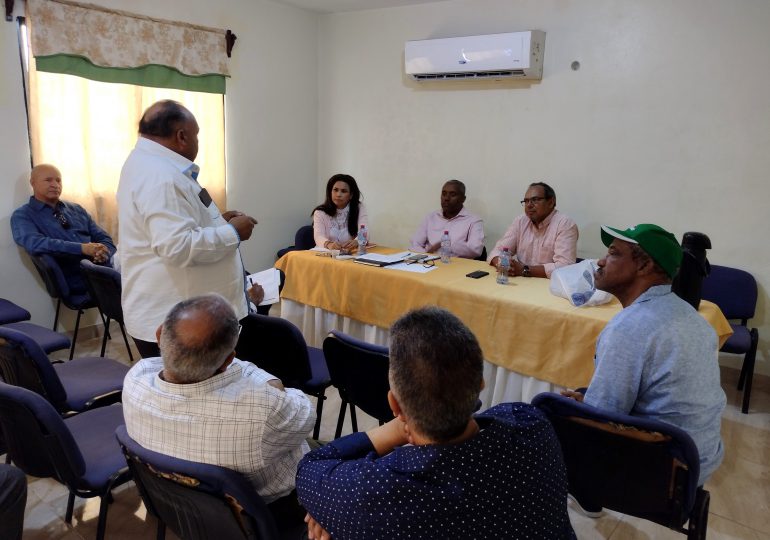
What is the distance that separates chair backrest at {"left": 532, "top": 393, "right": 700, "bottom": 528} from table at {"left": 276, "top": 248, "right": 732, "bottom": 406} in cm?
91

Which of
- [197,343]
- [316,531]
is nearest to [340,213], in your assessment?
[197,343]

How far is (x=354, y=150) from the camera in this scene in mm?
5258

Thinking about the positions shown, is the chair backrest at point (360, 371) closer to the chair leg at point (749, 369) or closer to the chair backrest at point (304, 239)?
the chair leg at point (749, 369)

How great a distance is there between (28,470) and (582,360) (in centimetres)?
212

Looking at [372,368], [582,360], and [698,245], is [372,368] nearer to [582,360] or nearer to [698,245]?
[582,360]

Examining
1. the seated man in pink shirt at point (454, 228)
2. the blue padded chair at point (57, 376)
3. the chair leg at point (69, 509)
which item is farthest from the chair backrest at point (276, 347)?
the seated man in pink shirt at point (454, 228)

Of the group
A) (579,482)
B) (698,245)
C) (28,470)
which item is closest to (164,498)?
(28,470)

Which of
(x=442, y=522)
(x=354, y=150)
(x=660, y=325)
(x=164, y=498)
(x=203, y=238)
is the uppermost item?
(x=354, y=150)

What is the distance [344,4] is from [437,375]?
4.66 m

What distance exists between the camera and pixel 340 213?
3914mm

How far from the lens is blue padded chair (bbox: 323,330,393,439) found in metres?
1.86

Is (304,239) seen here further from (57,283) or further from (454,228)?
(57,283)

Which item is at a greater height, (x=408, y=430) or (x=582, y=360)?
(x=408, y=430)

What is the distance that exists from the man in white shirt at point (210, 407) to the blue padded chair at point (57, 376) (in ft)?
2.46
